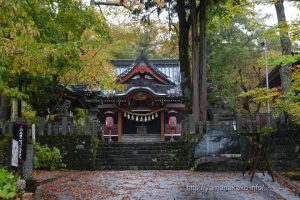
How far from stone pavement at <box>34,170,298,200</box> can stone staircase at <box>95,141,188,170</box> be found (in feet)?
12.9

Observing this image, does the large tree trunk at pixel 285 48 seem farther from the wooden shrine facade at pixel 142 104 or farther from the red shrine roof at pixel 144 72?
the red shrine roof at pixel 144 72

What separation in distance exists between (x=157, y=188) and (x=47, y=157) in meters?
6.99

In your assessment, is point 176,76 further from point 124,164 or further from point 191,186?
point 191,186

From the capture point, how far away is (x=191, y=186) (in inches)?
411

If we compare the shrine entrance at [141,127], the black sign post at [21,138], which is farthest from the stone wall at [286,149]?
the shrine entrance at [141,127]

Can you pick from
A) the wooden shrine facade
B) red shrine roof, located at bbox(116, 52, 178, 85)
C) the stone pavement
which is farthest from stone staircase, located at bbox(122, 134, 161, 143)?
the stone pavement

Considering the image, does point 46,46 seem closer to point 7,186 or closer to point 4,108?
point 7,186

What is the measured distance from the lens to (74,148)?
16.1m

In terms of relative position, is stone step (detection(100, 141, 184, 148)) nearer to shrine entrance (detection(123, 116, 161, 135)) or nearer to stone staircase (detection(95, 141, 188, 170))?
stone staircase (detection(95, 141, 188, 170))

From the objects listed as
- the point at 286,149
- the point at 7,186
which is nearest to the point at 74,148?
the point at 286,149

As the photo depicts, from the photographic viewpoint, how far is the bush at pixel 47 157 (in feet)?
49.0

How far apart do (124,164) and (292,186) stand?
28.5 feet

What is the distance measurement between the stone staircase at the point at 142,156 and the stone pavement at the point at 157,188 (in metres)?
3.93

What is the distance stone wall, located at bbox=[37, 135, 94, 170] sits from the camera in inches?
630
